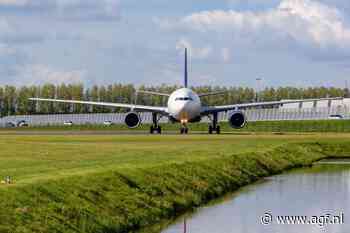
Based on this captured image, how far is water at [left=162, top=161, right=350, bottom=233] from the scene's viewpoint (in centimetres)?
3513

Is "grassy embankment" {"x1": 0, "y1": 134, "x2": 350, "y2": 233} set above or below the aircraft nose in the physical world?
below

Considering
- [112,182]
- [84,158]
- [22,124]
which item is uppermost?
[84,158]

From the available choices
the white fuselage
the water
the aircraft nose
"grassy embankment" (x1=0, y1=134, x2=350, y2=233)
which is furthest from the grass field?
the white fuselage

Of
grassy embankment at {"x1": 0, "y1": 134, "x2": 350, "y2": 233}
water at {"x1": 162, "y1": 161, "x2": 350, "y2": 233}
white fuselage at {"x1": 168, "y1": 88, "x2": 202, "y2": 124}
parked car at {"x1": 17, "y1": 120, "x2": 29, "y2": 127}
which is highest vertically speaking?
white fuselage at {"x1": 168, "y1": 88, "x2": 202, "y2": 124}

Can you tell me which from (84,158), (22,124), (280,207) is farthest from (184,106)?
(22,124)

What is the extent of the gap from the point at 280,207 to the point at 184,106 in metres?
61.0

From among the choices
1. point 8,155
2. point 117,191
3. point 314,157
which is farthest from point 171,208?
point 314,157

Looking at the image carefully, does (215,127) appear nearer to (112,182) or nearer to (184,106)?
(184,106)

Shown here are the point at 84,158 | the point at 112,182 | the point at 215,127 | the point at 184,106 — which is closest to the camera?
the point at 112,182

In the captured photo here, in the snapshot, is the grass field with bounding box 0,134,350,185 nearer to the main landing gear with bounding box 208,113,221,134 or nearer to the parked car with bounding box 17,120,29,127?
the main landing gear with bounding box 208,113,221,134

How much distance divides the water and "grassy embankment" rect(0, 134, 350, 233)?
4.39 ft

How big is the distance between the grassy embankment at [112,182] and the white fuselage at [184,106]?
34317 mm

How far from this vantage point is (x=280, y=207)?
137 ft

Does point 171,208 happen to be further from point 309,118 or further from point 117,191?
point 309,118
